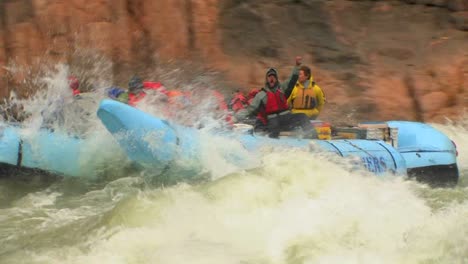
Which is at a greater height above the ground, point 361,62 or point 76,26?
point 76,26

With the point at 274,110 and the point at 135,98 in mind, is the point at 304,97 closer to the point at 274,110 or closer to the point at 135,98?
the point at 274,110

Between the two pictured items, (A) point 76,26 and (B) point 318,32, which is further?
(B) point 318,32

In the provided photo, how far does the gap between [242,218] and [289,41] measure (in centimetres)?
563

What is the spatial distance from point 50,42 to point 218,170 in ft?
13.9

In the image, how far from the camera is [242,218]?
4.28 m

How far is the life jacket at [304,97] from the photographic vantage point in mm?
6707

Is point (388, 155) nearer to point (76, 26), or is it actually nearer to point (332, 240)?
point (332, 240)

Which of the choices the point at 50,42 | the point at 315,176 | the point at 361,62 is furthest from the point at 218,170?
the point at 361,62

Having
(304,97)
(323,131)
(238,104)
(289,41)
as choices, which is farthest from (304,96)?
(289,41)

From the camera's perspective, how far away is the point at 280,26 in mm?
9656

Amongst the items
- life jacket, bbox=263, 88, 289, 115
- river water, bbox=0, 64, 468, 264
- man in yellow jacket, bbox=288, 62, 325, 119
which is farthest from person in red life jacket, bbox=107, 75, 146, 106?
man in yellow jacket, bbox=288, 62, 325, 119

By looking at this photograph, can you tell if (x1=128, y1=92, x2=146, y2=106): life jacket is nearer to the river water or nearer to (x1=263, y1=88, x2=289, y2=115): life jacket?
the river water

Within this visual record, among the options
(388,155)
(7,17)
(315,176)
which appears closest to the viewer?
(315,176)

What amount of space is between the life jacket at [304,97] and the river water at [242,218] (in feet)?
4.71
